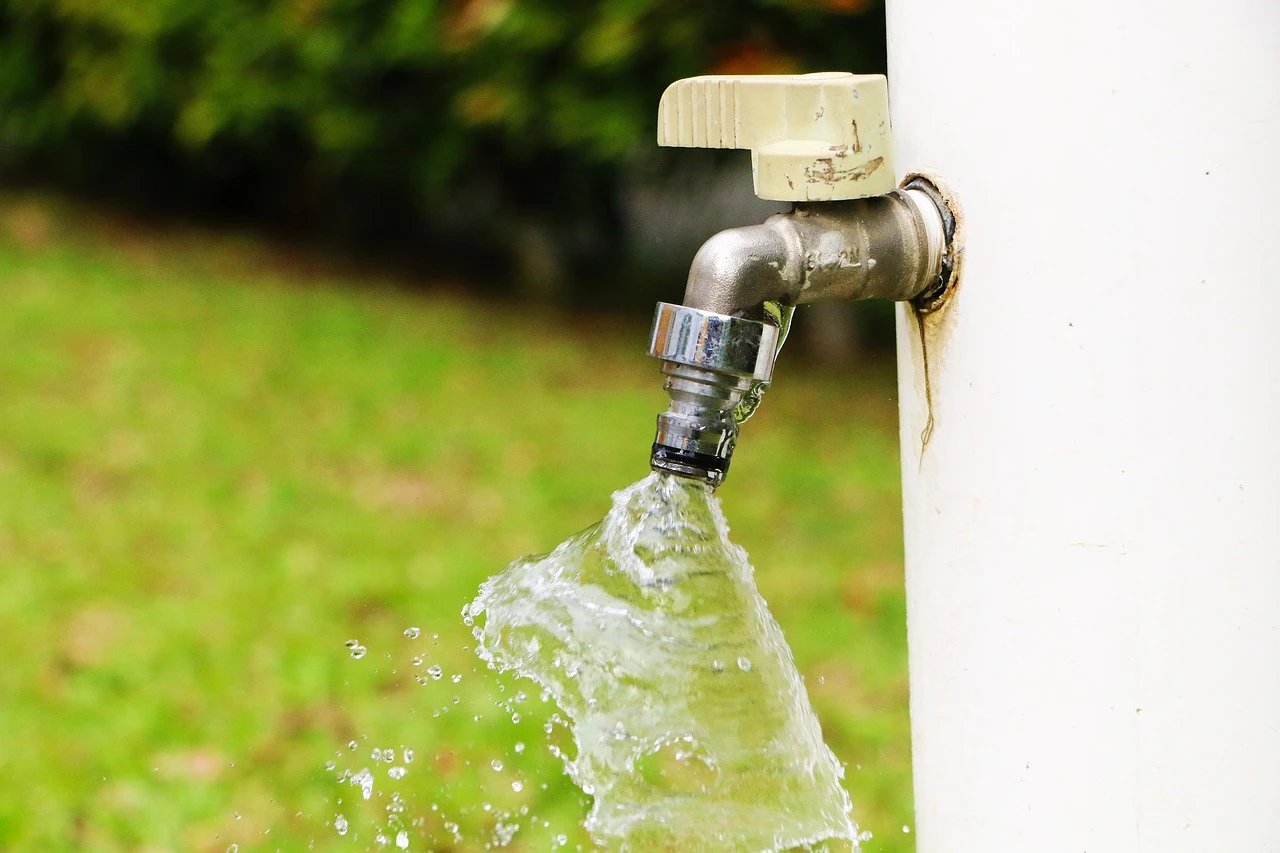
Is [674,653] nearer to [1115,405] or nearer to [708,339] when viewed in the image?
[708,339]

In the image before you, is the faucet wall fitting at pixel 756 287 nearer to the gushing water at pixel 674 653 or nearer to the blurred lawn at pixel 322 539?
the gushing water at pixel 674 653

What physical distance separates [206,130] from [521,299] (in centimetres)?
156

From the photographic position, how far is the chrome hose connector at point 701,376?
1090 mm

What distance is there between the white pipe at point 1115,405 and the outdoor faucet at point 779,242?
0.05 m

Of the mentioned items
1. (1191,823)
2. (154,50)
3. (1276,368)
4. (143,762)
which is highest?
(154,50)

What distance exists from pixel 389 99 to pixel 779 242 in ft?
16.2

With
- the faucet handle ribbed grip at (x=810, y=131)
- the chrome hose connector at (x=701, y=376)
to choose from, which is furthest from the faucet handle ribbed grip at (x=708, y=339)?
the faucet handle ribbed grip at (x=810, y=131)

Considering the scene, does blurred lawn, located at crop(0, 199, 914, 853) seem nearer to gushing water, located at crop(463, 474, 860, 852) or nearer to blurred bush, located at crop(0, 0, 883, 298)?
blurred bush, located at crop(0, 0, 883, 298)

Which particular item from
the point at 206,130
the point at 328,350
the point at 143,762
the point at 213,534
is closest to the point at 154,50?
the point at 206,130

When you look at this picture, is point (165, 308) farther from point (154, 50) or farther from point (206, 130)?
point (154, 50)

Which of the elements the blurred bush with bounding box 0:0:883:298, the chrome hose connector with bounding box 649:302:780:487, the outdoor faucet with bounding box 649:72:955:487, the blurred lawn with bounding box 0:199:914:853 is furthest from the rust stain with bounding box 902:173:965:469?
the blurred bush with bounding box 0:0:883:298

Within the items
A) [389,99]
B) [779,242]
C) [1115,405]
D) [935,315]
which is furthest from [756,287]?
[389,99]

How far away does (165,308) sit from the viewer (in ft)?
18.8

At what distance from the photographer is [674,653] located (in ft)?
4.35
